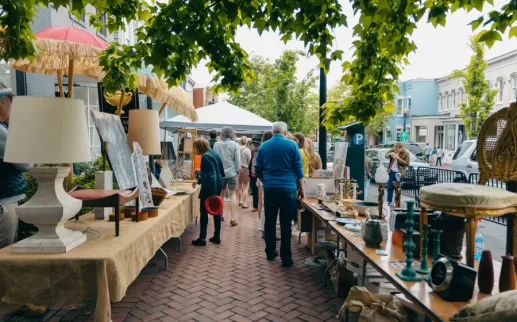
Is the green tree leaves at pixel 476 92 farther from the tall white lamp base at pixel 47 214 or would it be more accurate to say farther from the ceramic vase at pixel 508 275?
the tall white lamp base at pixel 47 214

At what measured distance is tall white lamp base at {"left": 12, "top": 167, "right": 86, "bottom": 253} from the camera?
285 cm

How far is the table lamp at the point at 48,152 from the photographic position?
271cm

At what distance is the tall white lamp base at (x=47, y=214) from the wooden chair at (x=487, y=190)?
2.59 meters

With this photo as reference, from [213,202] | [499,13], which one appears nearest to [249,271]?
[213,202]

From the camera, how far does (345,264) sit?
4277mm

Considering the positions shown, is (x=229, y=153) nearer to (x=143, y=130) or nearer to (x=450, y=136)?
(x=143, y=130)

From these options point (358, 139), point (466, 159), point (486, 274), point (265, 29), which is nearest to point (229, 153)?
point (358, 139)


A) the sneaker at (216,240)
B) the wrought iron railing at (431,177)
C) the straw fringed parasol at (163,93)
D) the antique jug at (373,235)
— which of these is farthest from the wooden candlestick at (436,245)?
the wrought iron railing at (431,177)

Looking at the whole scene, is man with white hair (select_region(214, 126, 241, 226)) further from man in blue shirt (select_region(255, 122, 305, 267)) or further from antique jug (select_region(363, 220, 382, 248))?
antique jug (select_region(363, 220, 382, 248))

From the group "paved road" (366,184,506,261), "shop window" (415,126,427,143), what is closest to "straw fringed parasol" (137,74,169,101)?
"paved road" (366,184,506,261)

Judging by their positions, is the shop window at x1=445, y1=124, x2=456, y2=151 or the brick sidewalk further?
the shop window at x1=445, y1=124, x2=456, y2=151

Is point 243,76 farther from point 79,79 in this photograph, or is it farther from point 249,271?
point 79,79

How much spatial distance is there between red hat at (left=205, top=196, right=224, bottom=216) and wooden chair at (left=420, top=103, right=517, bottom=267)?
368 cm

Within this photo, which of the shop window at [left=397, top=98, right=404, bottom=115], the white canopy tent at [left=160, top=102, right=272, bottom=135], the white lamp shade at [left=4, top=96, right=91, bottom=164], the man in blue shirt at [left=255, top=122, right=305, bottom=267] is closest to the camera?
the white lamp shade at [left=4, top=96, right=91, bottom=164]
